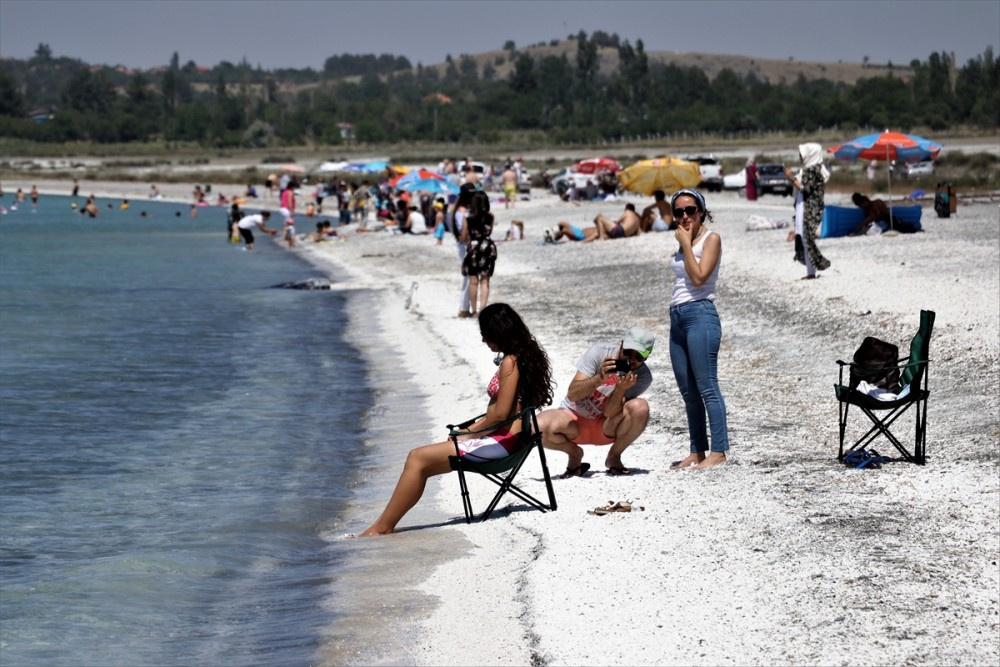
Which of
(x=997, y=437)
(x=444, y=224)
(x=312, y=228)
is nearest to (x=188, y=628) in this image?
(x=997, y=437)

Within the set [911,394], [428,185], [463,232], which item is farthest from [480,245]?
[428,185]

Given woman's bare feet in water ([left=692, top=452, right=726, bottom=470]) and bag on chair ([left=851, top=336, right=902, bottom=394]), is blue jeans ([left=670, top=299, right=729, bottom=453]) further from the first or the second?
bag on chair ([left=851, top=336, right=902, bottom=394])

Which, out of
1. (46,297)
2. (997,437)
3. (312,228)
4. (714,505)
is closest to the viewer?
(714,505)

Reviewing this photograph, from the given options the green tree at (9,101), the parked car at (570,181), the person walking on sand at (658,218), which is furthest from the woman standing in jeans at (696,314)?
the green tree at (9,101)

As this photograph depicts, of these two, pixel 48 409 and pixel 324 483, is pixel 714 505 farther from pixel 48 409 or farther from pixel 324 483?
pixel 48 409

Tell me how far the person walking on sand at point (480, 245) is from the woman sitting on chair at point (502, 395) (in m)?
8.31

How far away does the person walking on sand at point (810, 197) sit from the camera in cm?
1703

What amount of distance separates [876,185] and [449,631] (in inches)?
1426

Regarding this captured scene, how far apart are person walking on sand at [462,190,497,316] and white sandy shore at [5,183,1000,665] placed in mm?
2275

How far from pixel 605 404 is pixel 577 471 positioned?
0.70m

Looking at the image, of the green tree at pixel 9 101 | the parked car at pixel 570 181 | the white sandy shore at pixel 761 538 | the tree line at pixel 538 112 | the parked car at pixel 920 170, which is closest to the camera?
the white sandy shore at pixel 761 538

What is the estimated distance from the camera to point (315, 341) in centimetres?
1894

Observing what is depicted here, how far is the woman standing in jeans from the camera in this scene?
26.3 feet

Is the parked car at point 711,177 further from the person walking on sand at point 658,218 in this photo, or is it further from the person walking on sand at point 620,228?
the person walking on sand at point 620,228
